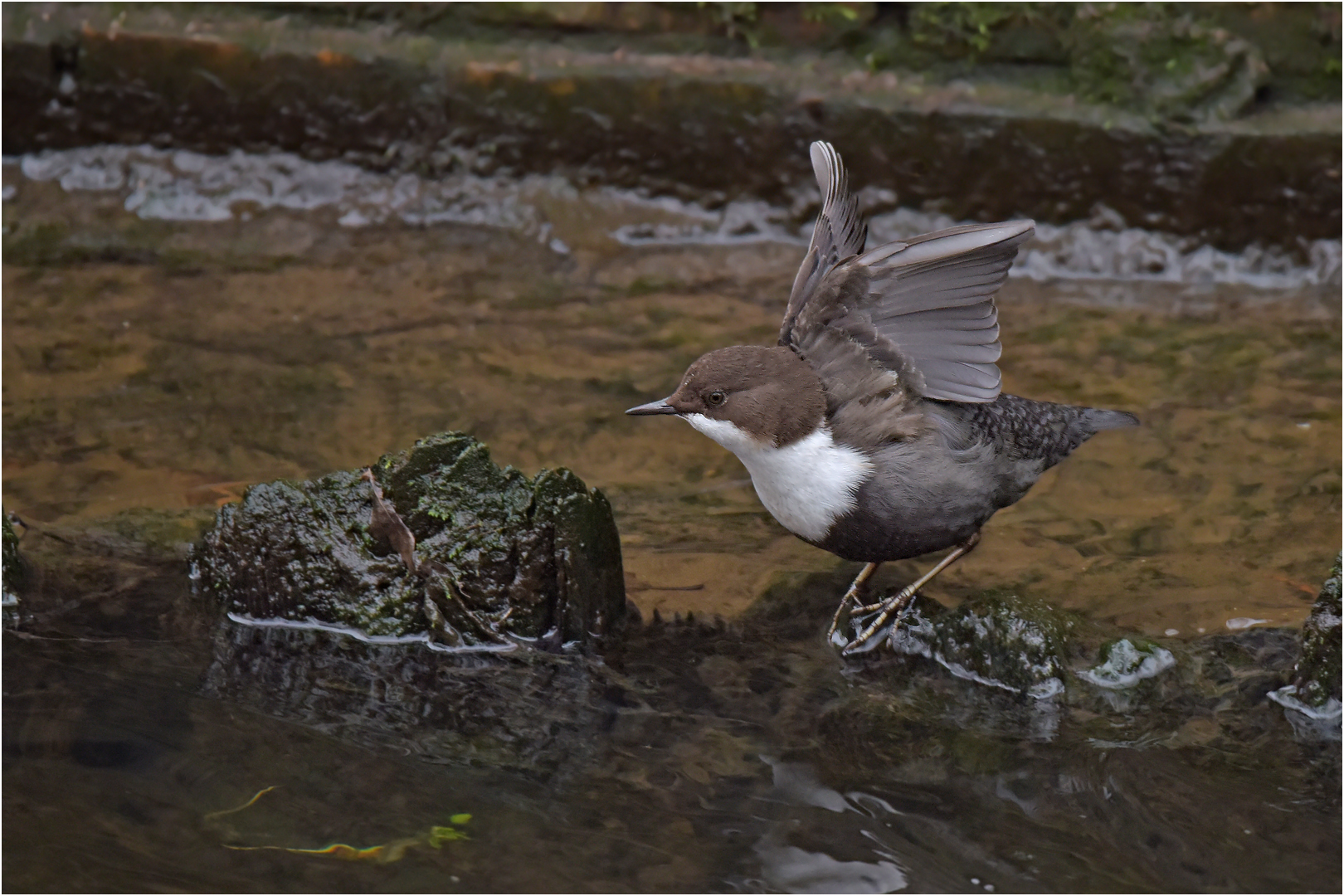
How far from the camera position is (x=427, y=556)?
11.3 ft

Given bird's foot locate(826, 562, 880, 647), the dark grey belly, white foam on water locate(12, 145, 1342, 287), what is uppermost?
white foam on water locate(12, 145, 1342, 287)

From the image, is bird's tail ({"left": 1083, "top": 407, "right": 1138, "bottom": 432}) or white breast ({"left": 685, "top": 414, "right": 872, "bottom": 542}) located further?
bird's tail ({"left": 1083, "top": 407, "right": 1138, "bottom": 432})

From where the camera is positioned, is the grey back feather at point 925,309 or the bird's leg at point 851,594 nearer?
the grey back feather at point 925,309

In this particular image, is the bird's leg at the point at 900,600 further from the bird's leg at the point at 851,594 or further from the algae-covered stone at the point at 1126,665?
the algae-covered stone at the point at 1126,665

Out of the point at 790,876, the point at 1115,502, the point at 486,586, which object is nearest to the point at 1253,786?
the point at 790,876

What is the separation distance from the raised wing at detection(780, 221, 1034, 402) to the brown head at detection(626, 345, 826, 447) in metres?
0.12

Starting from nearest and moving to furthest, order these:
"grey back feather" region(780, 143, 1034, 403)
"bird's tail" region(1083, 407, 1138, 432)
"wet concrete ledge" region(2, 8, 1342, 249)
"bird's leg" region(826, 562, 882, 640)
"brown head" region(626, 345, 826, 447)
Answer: "grey back feather" region(780, 143, 1034, 403) → "brown head" region(626, 345, 826, 447) → "bird's leg" region(826, 562, 882, 640) → "bird's tail" region(1083, 407, 1138, 432) → "wet concrete ledge" region(2, 8, 1342, 249)

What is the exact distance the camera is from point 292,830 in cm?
267

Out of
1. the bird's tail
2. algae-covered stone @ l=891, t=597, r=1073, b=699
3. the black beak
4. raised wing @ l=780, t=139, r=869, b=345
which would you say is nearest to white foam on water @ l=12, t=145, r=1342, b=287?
the bird's tail

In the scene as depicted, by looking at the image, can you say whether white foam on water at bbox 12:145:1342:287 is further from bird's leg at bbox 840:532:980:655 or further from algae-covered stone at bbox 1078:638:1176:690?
algae-covered stone at bbox 1078:638:1176:690

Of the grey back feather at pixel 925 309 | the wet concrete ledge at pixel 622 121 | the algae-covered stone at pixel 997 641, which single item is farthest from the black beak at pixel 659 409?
the wet concrete ledge at pixel 622 121

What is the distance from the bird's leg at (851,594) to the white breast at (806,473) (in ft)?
0.91

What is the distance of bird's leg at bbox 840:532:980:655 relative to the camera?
3488 mm

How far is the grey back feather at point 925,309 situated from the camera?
3240 mm
